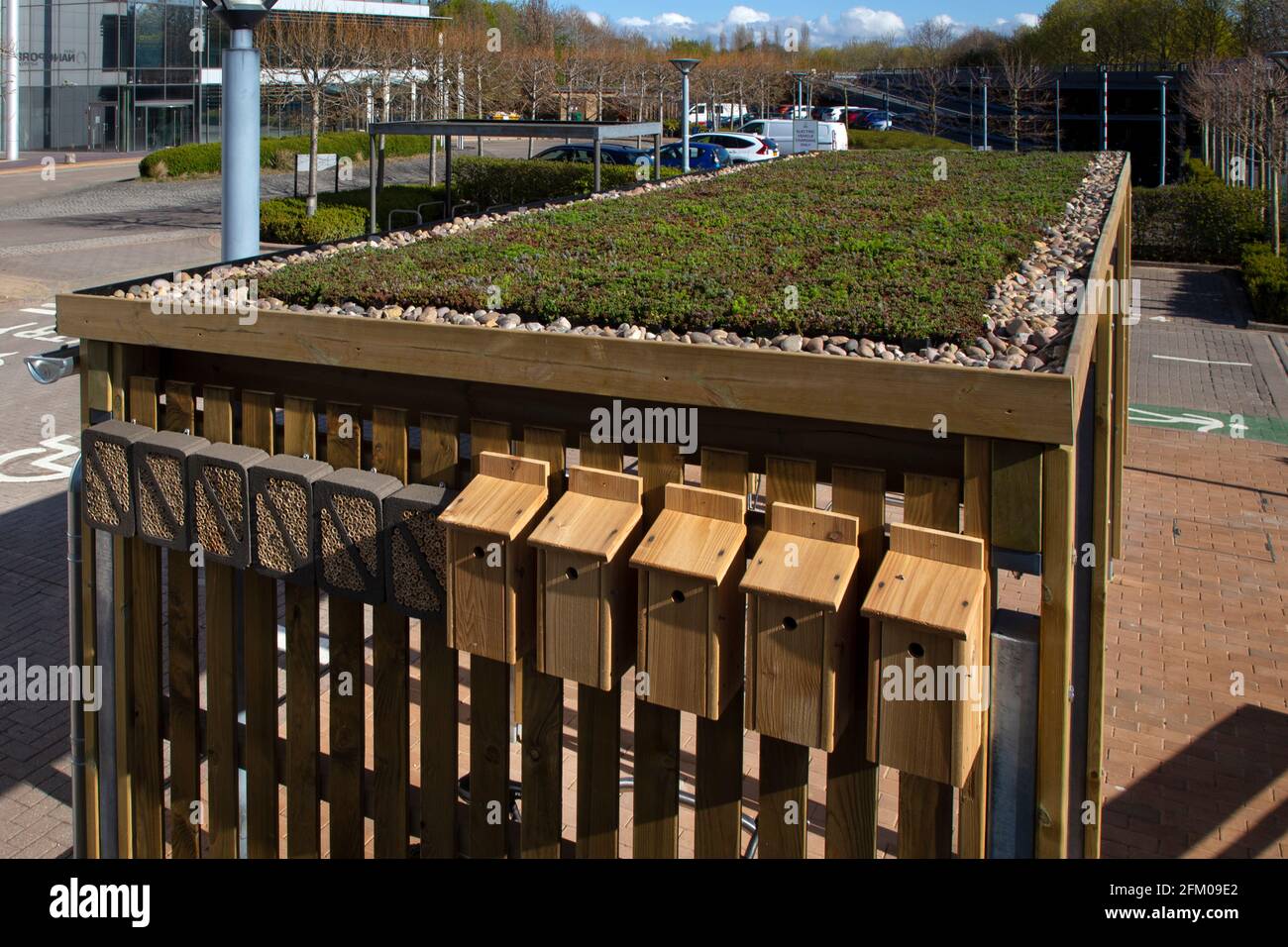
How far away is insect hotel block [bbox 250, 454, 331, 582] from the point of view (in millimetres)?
3180

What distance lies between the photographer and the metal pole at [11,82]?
139 feet

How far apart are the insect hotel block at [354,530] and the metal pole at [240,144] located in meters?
3.36

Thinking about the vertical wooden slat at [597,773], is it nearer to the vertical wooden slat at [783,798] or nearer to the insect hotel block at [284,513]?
the vertical wooden slat at [783,798]

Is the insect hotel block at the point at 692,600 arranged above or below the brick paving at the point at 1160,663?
above

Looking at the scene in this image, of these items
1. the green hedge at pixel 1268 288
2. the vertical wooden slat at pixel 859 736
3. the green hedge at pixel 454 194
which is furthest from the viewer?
the green hedge at pixel 454 194

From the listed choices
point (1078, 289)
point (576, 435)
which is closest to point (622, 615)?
point (576, 435)

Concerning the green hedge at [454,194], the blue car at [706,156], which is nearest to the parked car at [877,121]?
the blue car at [706,156]

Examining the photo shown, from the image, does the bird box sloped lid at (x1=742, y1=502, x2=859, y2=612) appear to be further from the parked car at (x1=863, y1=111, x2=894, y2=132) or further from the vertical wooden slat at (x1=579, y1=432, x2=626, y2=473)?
the parked car at (x1=863, y1=111, x2=894, y2=132)

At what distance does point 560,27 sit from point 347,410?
A: 7083 centimetres

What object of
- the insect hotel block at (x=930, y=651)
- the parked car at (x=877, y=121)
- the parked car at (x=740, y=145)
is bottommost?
the insect hotel block at (x=930, y=651)

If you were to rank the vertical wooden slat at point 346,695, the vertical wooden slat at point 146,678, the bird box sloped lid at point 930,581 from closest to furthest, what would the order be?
1. the bird box sloped lid at point 930,581
2. the vertical wooden slat at point 346,695
3. the vertical wooden slat at point 146,678

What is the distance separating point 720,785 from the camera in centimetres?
288

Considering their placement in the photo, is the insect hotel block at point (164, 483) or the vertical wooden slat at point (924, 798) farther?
the insect hotel block at point (164, 483)

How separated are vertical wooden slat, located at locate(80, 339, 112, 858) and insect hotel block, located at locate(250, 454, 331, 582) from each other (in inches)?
26.7
